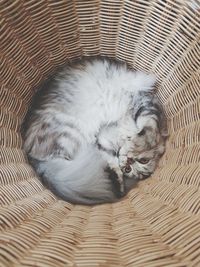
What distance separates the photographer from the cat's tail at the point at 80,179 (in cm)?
129

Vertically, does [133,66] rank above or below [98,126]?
above

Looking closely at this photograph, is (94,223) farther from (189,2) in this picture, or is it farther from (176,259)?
(189,2)

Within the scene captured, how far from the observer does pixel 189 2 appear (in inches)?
50.1

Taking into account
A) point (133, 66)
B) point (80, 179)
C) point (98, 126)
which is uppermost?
point (133, 66)

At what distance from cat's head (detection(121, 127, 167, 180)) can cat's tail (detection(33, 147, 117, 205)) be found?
0.11m

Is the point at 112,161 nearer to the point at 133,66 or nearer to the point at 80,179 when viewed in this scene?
the point at 80,179

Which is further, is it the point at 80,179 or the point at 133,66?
the point at 133,66

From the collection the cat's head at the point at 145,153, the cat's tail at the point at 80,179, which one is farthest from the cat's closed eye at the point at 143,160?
the cat's tail at the point at 80,179

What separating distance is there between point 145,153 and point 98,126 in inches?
8.2

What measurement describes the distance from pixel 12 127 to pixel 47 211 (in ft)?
1.36

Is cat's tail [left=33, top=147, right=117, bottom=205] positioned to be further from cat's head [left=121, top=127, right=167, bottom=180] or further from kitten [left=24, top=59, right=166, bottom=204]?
cat's head [left=121, top=127, right=167, bottom=180]

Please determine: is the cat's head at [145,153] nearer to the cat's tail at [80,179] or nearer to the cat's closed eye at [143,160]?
the cat's closed eye at [143,160]

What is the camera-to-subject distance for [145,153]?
1.47 metres

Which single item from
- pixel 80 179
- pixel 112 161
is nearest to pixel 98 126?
pixel 112 161
